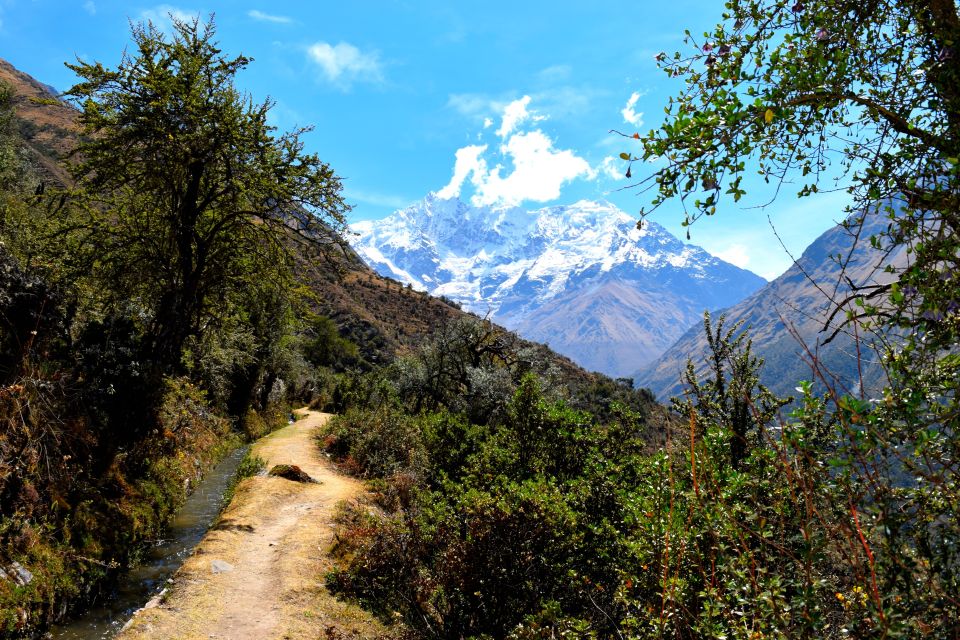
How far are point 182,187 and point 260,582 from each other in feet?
37.8

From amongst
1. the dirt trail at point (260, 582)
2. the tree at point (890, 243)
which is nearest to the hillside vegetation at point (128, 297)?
the dirt trail at point (260, 582)

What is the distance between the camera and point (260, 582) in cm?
936

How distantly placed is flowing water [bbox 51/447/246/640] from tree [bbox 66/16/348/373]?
407cm

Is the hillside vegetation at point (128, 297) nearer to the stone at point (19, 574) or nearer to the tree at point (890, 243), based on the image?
Answer: the stone at point (19, 574)

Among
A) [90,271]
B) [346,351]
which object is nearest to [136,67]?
[90,271]

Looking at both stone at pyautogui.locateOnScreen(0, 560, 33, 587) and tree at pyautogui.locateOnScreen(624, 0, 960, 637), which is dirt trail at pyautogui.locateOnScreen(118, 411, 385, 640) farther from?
tree at pyautogui.locateOnScreen(624, 0, 960, 637)

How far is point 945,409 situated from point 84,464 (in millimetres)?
12703

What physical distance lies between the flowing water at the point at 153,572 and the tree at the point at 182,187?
160 inches

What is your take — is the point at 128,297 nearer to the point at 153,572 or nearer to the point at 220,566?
the point at 153,572

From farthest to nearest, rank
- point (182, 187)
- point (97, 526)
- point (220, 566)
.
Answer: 1. point (182, 187)
2. point (220, 566)
3. point (97, 526)

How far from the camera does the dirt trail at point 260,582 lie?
A: 770 centimetres

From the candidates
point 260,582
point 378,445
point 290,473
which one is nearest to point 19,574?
point 260,582

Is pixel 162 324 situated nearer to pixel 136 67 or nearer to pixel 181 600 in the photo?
pixel 136 67

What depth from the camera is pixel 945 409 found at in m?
2.54
